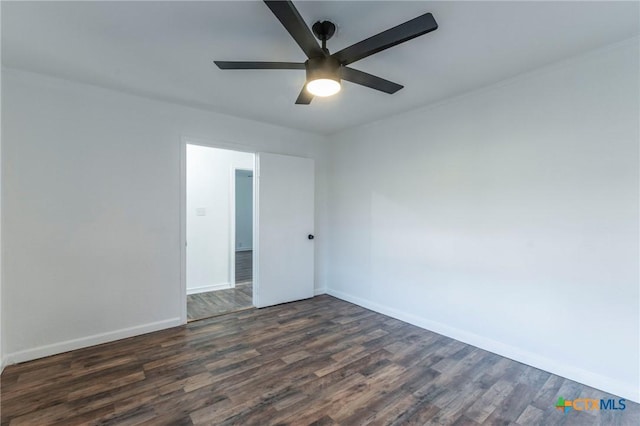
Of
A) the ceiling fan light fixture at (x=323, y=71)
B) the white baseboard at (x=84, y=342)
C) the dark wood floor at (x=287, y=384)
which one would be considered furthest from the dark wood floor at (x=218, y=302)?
the ceiling fan light fixture at (x=323, y=71)

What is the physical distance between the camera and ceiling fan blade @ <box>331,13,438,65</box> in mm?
1417

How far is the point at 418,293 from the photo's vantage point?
3369mm

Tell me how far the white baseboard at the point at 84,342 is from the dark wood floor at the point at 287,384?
81 millimetres

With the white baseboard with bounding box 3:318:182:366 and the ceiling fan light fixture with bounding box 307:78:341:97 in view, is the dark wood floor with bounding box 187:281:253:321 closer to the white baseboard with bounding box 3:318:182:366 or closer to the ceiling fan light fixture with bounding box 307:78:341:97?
the white baseboard with bounding box 3:318:182:366

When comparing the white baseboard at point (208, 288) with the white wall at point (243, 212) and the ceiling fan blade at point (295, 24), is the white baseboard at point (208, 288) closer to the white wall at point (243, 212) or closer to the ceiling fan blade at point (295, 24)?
the ceiling fan blade at point (295, 24)

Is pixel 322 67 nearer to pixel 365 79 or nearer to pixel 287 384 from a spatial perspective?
pixel 365 79

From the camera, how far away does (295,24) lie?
4.68 feet

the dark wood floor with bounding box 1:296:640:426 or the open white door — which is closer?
the dark wood floor with bounding box 1:296:640:426

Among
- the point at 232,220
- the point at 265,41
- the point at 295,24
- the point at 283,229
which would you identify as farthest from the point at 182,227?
the point at 295,24

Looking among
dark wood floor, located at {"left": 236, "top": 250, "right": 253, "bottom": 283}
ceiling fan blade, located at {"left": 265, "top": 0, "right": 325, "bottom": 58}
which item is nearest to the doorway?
dark wood floor, located at {"left": 236, "top": 250, "right": 253, "bottom": 283}

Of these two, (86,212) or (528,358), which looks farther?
(86,212)

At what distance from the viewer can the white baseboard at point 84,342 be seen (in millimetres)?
2507

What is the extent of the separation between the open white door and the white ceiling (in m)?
1.27

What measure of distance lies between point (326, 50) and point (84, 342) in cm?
337
